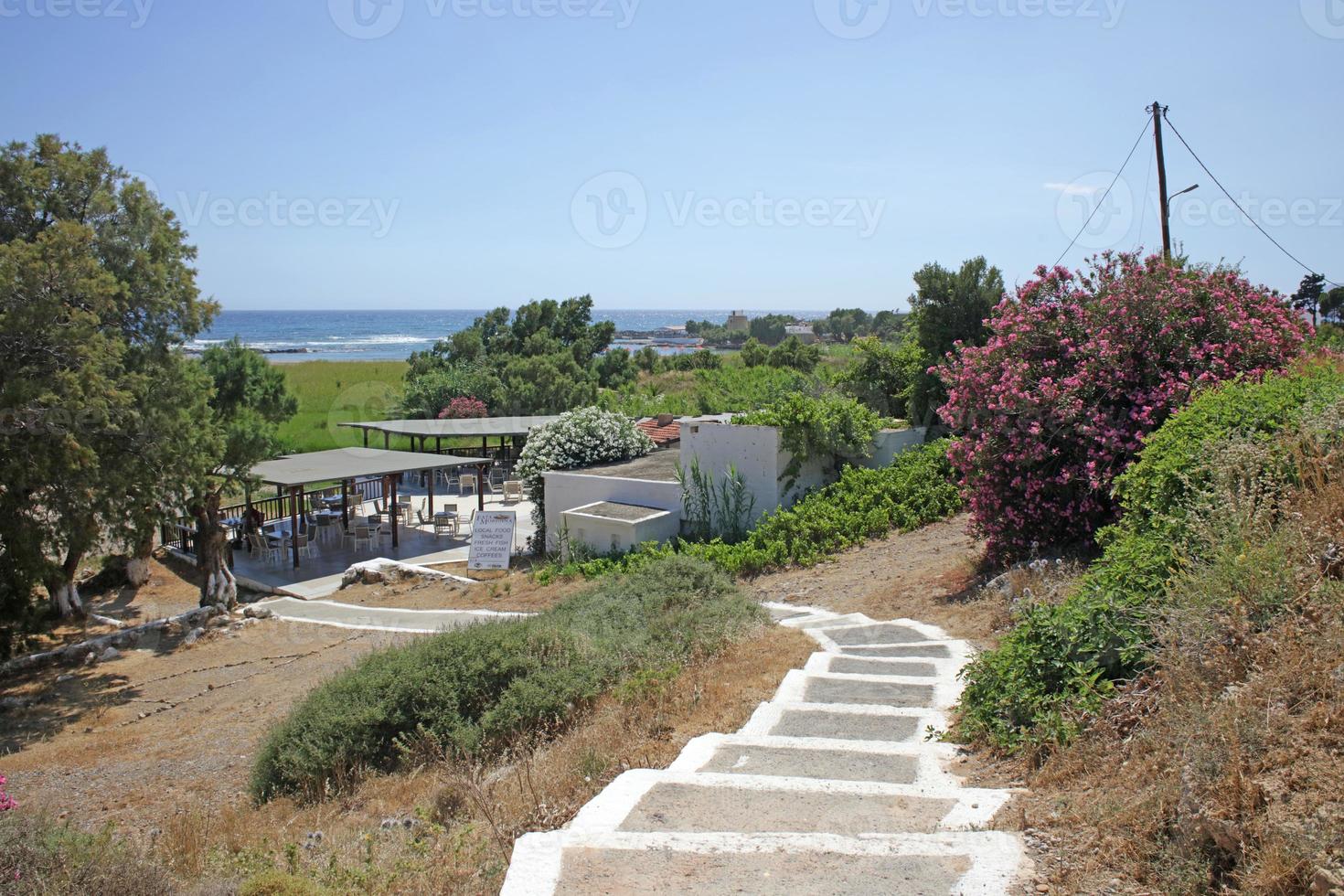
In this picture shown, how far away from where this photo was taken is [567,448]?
17672mm

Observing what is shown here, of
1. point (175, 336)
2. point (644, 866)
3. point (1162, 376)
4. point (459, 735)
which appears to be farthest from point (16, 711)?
point (1162, 376)

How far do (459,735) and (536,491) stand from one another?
11140 mm

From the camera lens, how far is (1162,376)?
29.9 feet

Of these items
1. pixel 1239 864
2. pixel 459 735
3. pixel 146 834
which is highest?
pixel 1239 864

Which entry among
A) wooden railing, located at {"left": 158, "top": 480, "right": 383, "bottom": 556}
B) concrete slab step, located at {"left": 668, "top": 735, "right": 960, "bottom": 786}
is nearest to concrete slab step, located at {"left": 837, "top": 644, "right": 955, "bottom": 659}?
concrete slab step, located at {"left": 668, "top": 735, "right": 960, "bottom": 786}

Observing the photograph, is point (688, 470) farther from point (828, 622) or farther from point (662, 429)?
point (662, 429)

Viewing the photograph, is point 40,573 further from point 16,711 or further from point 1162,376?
point 1162,376

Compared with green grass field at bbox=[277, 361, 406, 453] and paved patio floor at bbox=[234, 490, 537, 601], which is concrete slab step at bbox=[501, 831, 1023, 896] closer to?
paved patio floor at bbox=[234, 490, 537, 601]

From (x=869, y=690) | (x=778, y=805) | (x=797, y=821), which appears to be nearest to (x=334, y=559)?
(x=869, y=690)

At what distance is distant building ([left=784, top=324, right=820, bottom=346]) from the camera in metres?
113

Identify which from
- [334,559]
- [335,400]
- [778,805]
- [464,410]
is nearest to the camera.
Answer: [778,805]

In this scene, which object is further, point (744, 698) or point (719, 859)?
point (744, 698)

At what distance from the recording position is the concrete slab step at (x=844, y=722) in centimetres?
520

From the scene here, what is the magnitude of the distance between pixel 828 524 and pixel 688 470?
10.8 feet
